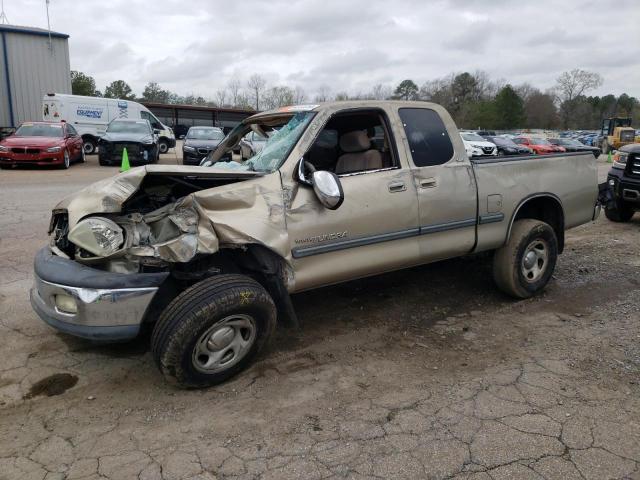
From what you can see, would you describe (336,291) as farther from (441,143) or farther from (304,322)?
(441,143)

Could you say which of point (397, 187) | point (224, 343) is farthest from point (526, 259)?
point (224, 343)

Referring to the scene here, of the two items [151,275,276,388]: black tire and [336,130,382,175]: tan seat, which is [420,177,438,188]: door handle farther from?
[151,275,276,388]: black tire

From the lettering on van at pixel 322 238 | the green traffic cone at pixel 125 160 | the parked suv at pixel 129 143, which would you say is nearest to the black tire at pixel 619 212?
the lettering on van at pixel 322 238

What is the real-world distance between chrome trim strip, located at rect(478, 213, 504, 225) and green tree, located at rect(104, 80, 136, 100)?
70.8 meters

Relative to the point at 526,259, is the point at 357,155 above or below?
above

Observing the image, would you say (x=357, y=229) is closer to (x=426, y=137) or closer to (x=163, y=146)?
(x=426, y=137)

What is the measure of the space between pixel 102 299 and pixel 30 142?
14.6 m

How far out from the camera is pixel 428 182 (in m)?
4.17

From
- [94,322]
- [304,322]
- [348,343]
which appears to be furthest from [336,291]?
[94,322]

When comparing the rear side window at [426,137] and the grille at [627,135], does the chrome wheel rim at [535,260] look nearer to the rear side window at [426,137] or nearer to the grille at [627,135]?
the rear side window at [426,137]

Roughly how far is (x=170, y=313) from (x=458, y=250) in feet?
8.37

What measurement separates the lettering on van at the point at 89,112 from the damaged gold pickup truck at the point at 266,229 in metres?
19.5

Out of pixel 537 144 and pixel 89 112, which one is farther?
pixel 537 144

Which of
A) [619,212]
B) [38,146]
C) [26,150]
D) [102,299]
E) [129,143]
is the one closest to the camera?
[102,299]
